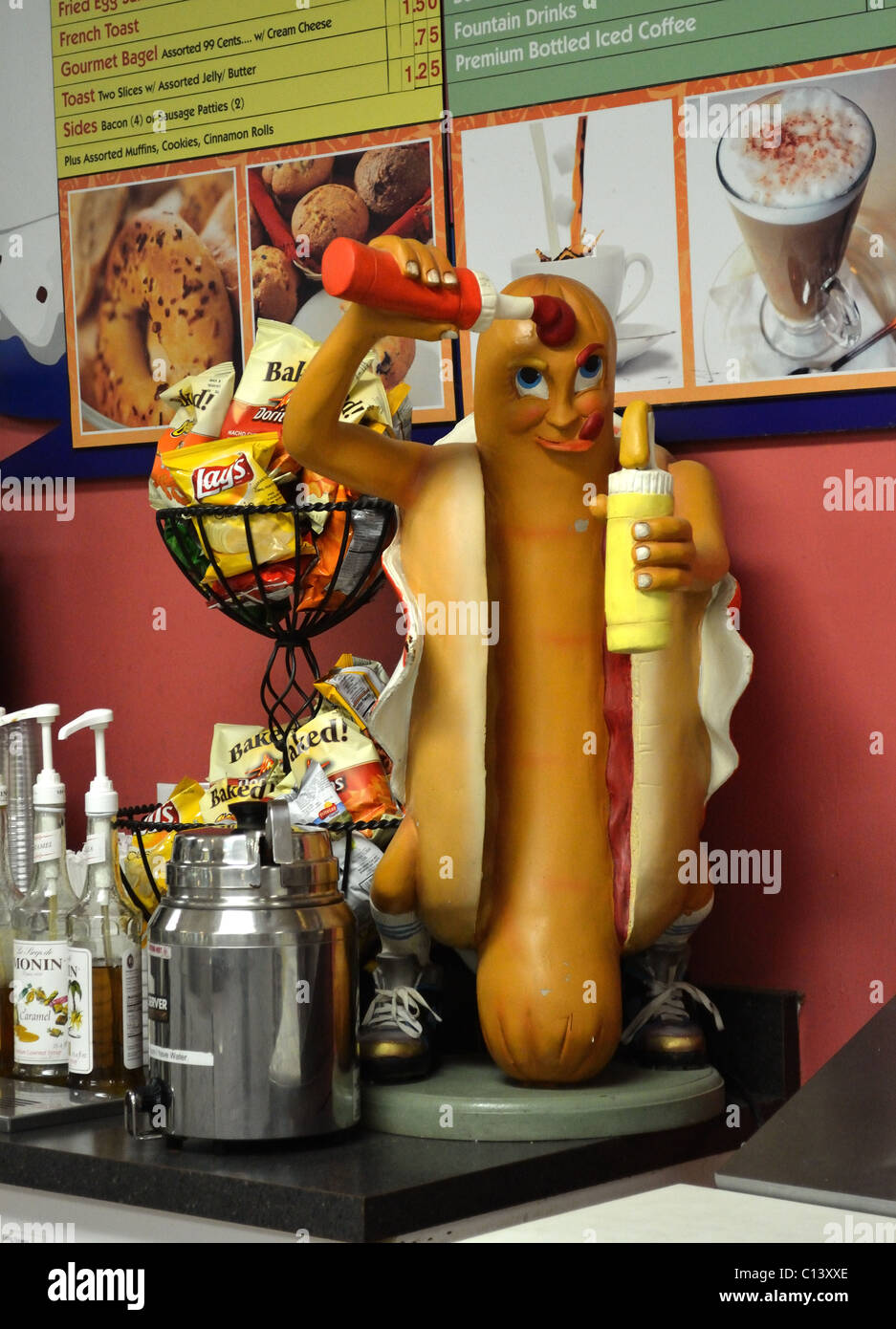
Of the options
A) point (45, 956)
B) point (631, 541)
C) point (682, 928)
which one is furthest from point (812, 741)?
point (45, 956)

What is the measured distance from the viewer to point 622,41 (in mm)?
1460

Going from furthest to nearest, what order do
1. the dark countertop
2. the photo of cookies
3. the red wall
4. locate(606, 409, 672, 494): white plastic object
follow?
the photo of cookies, the red wall, locate(606, 409, 672, 494): white plastic object, the dark countertop

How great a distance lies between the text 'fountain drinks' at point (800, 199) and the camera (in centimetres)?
136

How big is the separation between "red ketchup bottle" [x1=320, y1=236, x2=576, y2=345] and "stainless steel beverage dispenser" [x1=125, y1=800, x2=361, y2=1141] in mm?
373

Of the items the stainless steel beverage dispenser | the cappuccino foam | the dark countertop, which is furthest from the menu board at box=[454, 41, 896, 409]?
the dark countertop

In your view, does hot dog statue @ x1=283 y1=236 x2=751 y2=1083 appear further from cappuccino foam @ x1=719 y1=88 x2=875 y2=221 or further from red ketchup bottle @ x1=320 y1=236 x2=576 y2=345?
cappuccino foam @ x1=719 y1=88 x2=875 y2=221

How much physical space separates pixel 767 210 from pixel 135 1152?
95 centimetres

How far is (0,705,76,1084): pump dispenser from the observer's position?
133 cm

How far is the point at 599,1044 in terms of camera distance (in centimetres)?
121

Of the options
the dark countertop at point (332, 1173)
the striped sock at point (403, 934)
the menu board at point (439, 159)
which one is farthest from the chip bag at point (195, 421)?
the dark countertop at point (332, 1173)

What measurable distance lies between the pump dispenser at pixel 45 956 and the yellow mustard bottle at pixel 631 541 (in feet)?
1.75

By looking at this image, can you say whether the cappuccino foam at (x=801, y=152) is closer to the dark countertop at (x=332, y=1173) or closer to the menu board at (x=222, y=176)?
the menu board at (x=222, y=176)
